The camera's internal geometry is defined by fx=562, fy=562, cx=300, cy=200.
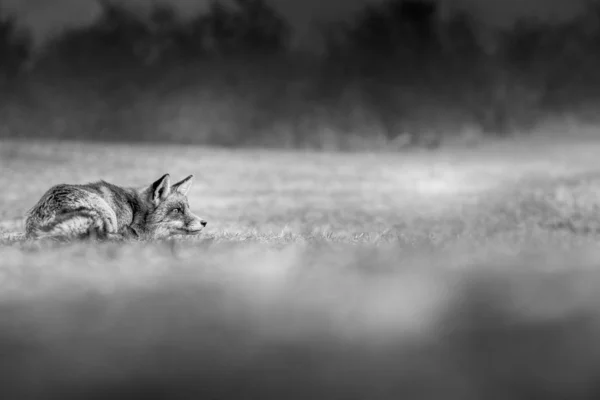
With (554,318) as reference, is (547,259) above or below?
above

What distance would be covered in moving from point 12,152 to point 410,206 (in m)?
23.3

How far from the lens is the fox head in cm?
1255

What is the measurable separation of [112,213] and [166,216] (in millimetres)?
1410

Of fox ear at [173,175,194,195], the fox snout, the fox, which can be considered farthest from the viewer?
fox ear at [173,175,194,195]

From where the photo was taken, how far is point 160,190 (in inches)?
501

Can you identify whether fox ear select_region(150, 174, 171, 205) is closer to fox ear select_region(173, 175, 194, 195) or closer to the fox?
the fox

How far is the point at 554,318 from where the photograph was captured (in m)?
4.84

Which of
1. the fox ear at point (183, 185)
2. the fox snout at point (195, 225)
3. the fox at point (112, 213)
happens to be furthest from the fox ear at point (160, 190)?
the fox snout at point (195, 225)

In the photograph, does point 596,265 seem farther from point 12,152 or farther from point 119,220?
point 12,152

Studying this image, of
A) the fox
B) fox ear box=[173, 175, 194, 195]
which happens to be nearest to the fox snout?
the fox

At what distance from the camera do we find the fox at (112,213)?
35.6ft

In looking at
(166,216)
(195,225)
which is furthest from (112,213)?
(195,225)

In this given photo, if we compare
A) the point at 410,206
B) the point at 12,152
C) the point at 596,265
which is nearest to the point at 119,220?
the point at 596,265

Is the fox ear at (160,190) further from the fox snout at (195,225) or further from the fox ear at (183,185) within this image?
the fox snout at (195,225)
